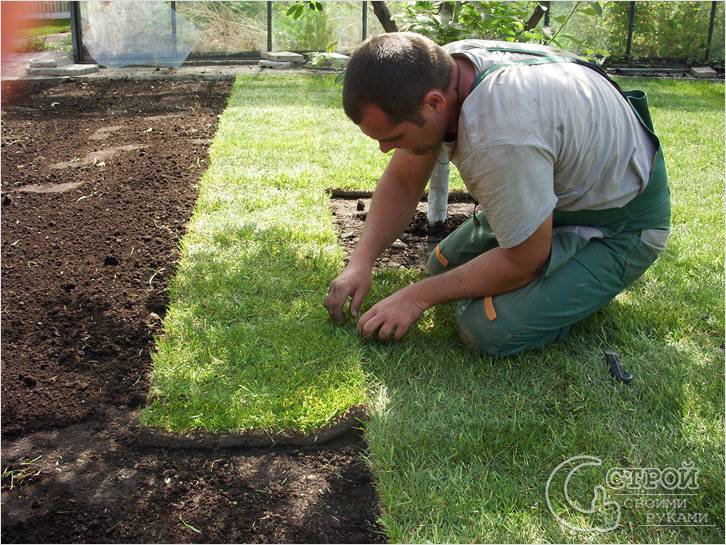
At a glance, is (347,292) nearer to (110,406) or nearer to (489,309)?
(489,309)

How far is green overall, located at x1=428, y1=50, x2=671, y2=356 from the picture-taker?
9.63 feet

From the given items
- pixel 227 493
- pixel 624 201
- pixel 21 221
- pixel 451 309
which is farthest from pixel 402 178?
pixel 21 221

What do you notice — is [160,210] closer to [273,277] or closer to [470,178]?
[273,277]

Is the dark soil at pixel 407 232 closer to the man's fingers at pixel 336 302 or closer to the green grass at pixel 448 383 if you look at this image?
the green grass at pixel 448 383

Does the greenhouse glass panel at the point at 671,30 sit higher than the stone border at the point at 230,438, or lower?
higher

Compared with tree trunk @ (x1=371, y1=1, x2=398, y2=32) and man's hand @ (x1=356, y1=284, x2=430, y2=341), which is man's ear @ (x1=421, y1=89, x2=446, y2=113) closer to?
man's hand @ (x1=356, y1=284, x2=430, y2=341)

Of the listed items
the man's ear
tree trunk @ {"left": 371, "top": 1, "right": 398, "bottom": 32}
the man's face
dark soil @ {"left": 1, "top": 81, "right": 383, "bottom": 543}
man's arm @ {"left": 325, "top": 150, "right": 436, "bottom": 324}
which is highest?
tree trunk @ {"left": 371, "top": 1, "right": 398, "bottom": 32}

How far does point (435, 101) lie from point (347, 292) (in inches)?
39.6

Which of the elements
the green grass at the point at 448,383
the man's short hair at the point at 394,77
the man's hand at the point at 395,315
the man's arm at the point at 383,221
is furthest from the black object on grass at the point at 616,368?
the man's short hair at the point at 394,77

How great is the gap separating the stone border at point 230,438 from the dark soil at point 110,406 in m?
0.03

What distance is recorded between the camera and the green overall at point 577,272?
2.94 m

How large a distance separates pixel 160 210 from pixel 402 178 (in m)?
1.94

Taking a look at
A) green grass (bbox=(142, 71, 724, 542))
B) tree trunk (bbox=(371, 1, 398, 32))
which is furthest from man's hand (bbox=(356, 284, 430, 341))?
tree trunk (bbox=(371, 1, 398, 32))

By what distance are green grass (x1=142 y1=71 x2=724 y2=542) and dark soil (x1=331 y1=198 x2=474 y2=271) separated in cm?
14
